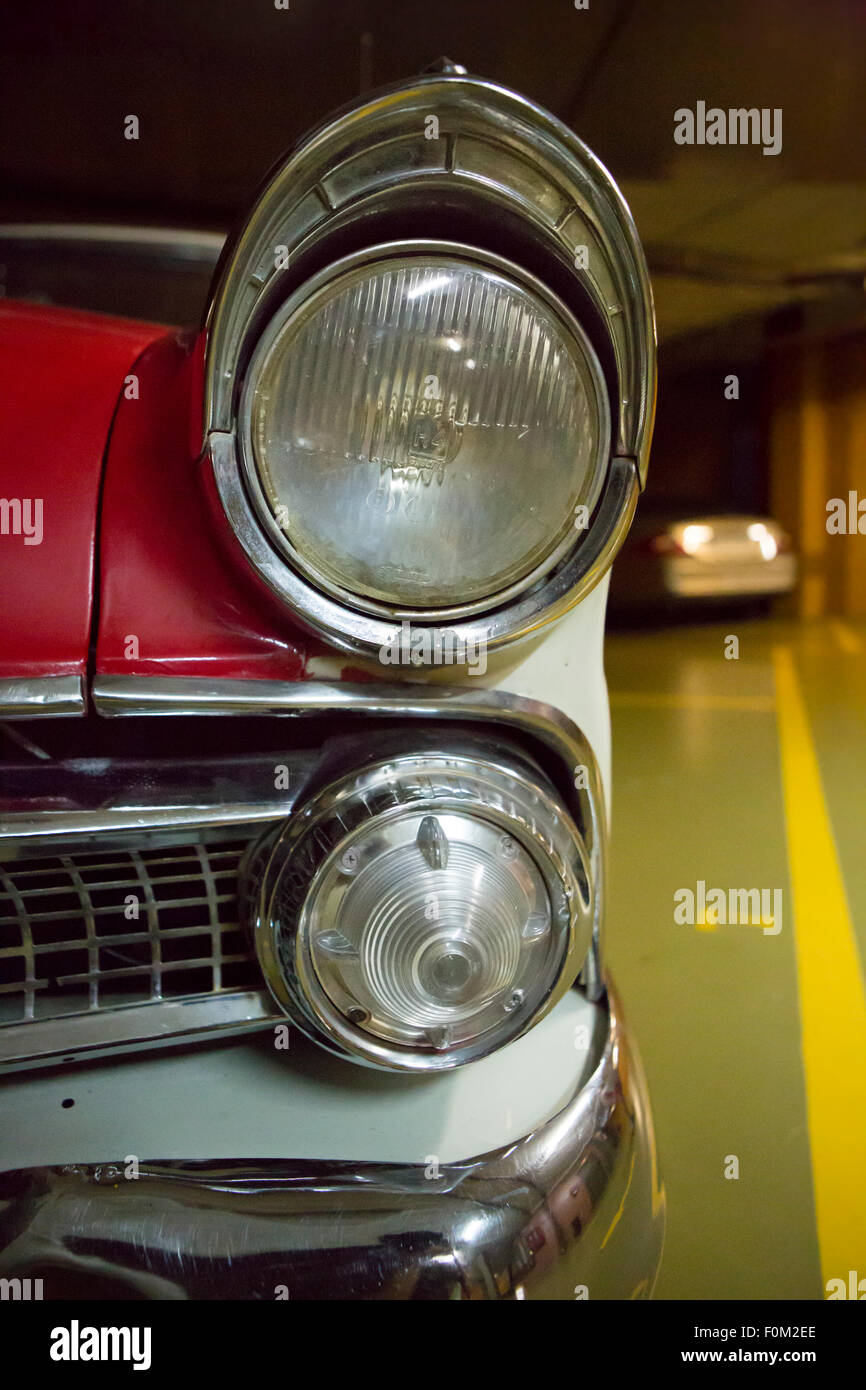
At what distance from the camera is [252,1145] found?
684 millimetres

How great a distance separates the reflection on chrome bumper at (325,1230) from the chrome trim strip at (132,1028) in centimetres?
7

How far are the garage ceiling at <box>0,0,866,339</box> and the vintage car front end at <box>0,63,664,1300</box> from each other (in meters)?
1.74

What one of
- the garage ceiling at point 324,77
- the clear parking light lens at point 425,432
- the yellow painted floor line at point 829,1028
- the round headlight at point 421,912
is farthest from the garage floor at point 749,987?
the garage ceiling at point 324,77

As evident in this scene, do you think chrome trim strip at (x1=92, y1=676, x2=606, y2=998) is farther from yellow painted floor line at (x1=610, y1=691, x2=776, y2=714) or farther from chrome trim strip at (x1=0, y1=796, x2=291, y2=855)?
yellow painted floor line at (x1=610, y1=691, x2=776, y2=714)

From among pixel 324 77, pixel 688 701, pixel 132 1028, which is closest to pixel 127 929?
pixel 132 1028

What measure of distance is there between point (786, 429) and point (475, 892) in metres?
9.35

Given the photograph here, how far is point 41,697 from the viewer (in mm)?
627

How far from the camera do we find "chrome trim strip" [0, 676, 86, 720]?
0.62 meters

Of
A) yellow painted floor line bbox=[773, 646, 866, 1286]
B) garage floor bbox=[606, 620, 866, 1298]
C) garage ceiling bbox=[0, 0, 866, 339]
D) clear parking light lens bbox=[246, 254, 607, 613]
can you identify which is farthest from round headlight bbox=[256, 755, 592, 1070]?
garage ceiling bbox=[0, 0, 866, 339]

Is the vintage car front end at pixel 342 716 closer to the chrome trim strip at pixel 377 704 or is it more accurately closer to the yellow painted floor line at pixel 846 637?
the chrome trim strip at pixel 377 704

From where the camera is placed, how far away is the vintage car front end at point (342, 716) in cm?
61

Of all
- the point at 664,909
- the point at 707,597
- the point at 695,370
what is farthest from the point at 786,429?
the point at 664,909

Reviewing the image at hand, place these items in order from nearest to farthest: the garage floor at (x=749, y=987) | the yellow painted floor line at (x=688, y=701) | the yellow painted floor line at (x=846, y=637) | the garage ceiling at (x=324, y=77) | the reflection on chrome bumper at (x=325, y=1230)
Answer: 1. the reflection on chrome bumper at (x=325, y=1230)
2. the garage floor at (x=749, y=987)
3. the garage ceiling at (x=324, y=77)
4. the yellow painted floor line at (x=688, y=701)
5. the yellow painted floor line at (x=846, y=637)
